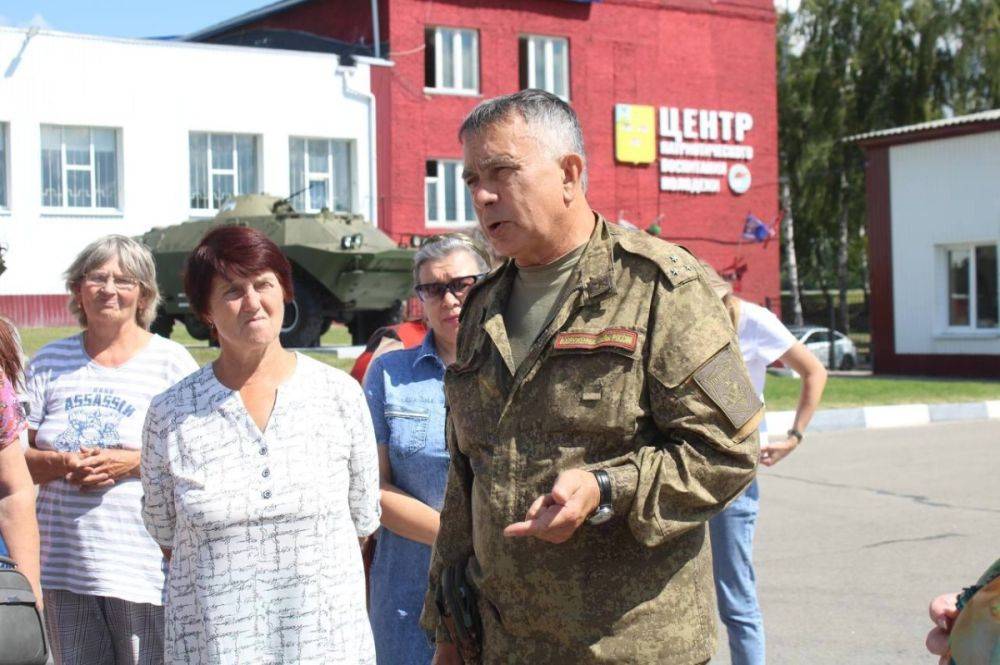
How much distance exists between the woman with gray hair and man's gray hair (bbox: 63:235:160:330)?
0.14 feet

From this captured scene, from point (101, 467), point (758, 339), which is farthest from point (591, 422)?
point (758, 339)

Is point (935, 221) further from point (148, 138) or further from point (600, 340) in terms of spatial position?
point (600, 340)

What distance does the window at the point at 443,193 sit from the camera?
1238 inches

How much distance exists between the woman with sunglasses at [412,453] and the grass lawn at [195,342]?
29.1ft

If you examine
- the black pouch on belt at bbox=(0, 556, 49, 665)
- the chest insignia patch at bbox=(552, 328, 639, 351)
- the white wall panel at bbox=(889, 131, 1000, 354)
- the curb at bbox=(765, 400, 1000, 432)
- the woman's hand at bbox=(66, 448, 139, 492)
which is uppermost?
the white wall panel at bbox=(889, 131, 1000, 354)

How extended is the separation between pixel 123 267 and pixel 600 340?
90.8 inches

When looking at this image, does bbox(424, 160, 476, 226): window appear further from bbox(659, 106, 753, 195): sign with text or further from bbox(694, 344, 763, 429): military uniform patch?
bbox(694, 344, 763, 429): military uniform patch

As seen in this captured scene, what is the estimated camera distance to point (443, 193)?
31.6 m

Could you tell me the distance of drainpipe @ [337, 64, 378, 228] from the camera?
29.7m

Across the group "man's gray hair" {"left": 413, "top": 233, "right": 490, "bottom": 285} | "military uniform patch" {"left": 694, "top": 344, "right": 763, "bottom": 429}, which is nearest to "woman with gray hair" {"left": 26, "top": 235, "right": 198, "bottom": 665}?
"man's gray hair" {"left": 413, "top": 233, "right": 490, "bottom": 285}

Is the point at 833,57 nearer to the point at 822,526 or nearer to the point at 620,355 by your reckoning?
the point at 822,526

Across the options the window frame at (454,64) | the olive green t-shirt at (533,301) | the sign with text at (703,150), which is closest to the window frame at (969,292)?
the sign with text at (703,150)

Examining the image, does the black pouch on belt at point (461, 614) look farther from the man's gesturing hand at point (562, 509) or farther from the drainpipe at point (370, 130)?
the drainpipe at point (370, 130)

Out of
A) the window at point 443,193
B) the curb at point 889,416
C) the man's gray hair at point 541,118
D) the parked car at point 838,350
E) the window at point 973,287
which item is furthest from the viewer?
the window at point 443,193
